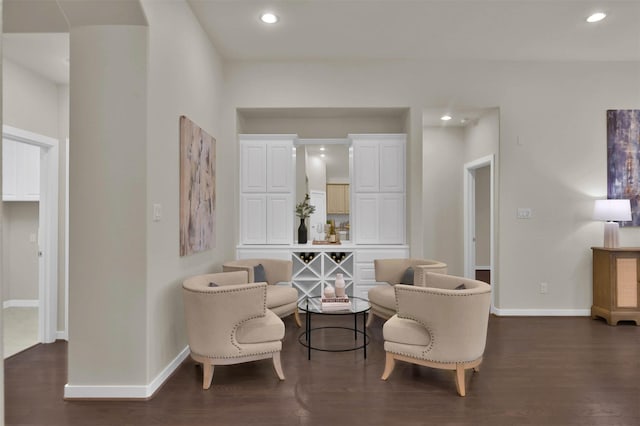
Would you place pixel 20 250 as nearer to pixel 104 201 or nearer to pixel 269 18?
pixel 104 201

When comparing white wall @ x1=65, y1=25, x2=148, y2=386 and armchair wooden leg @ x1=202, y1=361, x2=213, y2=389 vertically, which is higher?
white wall @ x1=65, y1=25, x2=148, y2=386

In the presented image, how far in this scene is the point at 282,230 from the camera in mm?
4957

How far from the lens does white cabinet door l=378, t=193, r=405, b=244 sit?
495cm

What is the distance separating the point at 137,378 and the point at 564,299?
482 cm

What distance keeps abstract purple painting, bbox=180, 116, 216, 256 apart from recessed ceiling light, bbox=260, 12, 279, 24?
4.05ft

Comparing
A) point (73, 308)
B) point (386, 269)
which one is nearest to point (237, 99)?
point (386, 269)

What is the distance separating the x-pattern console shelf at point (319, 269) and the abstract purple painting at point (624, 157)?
3.37 metres

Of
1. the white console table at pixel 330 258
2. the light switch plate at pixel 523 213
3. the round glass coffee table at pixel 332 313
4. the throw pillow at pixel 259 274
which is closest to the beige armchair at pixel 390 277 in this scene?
the round glass coffee table at pixel 332 313

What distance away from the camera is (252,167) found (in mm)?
4980

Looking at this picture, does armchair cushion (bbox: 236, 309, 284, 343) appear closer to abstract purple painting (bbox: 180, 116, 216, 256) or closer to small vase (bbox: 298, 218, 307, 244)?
abstract purple painting (bbox: 180, 116, 216, 256)

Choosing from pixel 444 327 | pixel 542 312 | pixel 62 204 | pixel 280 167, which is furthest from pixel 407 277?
pixel 62 204

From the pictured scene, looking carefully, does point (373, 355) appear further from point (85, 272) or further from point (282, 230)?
point (85, 272)

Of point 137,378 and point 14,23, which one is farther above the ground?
point 14,23

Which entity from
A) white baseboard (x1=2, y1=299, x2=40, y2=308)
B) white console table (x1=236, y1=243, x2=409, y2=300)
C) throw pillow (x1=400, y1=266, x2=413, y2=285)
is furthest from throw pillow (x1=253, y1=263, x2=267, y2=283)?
white baseboard (x1=2, y1=299, x2=40, y2=308)
